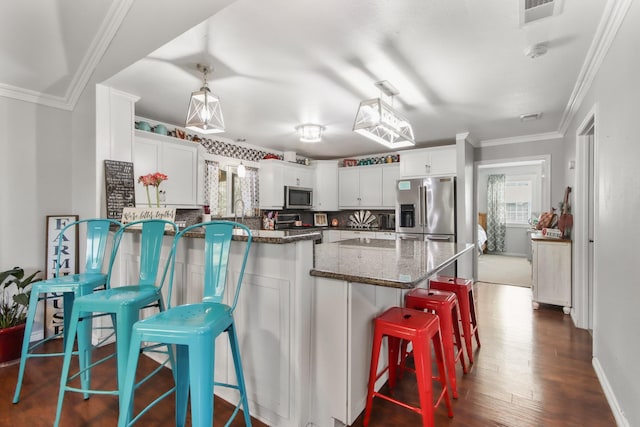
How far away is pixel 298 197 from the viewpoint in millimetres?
5469

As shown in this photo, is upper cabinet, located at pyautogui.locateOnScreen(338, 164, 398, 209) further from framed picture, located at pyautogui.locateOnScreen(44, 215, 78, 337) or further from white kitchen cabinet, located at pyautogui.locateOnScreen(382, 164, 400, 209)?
framed picture, located at pyautogui.locateOnScreen(44, 215, 78, 337)

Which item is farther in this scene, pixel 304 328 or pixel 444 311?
pixel 444 311

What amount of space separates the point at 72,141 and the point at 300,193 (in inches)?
130

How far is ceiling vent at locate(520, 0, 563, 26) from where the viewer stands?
156 centimetres

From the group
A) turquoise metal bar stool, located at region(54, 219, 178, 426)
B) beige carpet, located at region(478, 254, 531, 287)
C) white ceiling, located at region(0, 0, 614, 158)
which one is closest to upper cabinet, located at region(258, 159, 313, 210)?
white ceiling, located at region(0, 0, 614, 158)

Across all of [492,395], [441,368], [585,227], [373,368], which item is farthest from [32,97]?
[585,227]

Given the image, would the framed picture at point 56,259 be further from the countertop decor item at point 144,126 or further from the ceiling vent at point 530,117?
the ceiling vent at point 530,117

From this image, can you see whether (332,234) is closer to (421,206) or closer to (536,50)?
(421,206)

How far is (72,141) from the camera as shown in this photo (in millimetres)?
3074

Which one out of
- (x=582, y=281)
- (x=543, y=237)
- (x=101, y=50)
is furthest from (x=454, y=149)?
(x=101, y=50)

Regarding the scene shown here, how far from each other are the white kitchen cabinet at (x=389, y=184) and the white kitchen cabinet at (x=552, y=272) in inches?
87.0

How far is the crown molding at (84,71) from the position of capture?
6.60 ft

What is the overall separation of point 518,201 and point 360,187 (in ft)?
17.2

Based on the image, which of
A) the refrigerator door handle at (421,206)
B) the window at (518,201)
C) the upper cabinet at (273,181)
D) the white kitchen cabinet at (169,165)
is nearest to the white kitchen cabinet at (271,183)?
the upper cabinet at (273,181)
